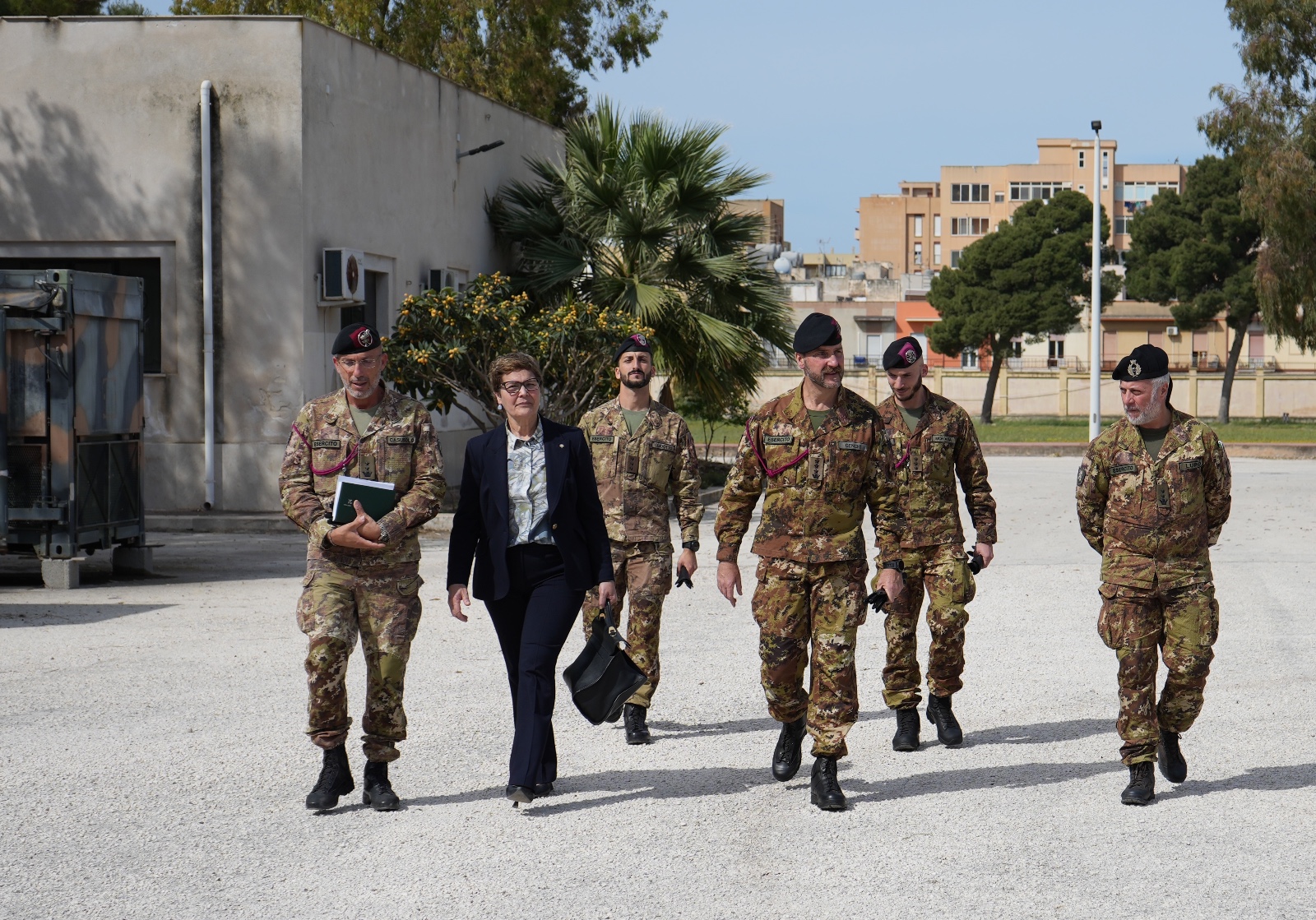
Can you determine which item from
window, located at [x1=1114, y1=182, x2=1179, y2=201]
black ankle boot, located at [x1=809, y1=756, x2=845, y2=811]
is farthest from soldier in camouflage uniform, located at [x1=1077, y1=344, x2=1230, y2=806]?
window, located at [x1=1114, y1=182, x2=1179, y2=201]

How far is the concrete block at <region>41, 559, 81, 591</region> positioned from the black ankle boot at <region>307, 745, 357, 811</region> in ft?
25.0

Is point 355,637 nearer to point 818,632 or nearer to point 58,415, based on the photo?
point 818,632

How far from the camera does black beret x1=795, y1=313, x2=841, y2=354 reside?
6168 mm

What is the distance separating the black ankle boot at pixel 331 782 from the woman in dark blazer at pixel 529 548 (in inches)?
25.2

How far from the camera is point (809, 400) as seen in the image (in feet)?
20.8

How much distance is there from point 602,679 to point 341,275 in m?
12.9

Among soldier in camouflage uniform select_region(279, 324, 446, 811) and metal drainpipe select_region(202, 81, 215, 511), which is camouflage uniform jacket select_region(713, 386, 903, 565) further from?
metal drainpipe select_region(202, 81, 215, 511)

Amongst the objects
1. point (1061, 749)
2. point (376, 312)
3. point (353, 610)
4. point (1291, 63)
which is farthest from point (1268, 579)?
point (1291, 63)

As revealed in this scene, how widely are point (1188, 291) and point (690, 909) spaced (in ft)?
204

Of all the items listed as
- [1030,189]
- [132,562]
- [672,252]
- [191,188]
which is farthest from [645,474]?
[1030,189]

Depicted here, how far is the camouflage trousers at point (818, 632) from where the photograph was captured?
6.14 m

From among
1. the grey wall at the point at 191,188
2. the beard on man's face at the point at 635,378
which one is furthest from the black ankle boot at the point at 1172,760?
the grey wall at the point at 191,188

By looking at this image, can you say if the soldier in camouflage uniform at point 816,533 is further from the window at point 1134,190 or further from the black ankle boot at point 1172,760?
the window at point 1134,190

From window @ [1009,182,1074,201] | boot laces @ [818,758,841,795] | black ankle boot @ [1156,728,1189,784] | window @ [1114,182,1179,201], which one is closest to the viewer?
boot laces @ [818,758,841,795]
